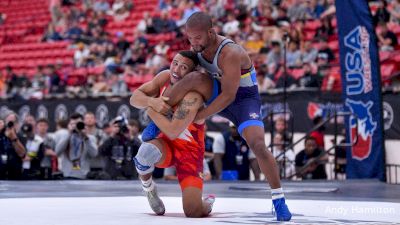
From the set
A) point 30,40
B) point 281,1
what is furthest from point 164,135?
point 30,40

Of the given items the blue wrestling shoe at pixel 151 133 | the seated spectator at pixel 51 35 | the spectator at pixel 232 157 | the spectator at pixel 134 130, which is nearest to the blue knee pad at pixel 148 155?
the blue wrestling shoe at pixel 151 133

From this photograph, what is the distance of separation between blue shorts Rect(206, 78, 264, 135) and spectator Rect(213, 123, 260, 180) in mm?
4506

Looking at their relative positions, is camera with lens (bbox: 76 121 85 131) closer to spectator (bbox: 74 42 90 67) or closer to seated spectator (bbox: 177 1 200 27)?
seated spectator (bbox: 177 1 200 27)

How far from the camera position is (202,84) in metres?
5.20

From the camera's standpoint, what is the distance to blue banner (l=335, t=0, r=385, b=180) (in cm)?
966

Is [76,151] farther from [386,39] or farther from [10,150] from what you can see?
[386,39]

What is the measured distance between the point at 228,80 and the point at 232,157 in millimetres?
4976

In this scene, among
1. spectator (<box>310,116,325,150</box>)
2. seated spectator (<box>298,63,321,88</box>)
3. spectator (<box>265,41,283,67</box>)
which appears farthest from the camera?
spectator (<box>265,41,283,67</box>)

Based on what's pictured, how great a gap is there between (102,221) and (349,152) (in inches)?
226

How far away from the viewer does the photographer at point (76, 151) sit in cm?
964

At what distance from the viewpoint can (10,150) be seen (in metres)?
9.63

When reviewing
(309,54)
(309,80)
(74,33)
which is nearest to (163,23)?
(74,33)

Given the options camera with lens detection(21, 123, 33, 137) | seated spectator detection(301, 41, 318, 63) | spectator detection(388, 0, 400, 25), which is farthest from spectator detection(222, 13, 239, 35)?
camera with lens detection(21, 123, 33, 137)

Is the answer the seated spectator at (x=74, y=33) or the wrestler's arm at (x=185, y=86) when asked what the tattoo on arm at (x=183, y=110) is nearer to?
the wrestler's arm at (x=185, y=86)
